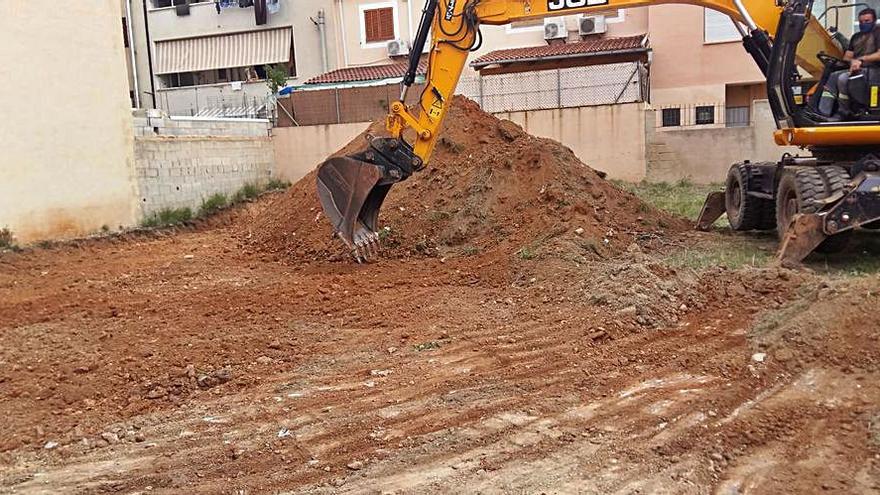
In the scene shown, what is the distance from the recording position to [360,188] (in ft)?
25.7

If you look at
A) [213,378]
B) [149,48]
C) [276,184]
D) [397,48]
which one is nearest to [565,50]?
[397,48]

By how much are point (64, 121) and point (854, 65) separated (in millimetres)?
10450

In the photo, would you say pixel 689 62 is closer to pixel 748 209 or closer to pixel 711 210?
pixel 711 210

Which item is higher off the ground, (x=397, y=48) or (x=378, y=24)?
(x=378, y=24)

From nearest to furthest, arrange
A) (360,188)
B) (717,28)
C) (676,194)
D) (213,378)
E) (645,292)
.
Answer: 1. (213,378)
2. (645,292)
3. (360,188)
4. (676,194)
5. (717,28)

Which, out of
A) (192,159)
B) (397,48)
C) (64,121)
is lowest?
(192,159)

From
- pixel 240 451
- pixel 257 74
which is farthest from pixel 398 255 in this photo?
pixel 257 74

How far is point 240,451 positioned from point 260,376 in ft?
3.79

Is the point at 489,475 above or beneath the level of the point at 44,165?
beneath

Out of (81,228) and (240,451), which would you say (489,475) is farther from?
(81,228)

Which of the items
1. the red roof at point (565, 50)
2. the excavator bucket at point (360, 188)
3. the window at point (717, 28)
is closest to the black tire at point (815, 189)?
the excavator bucket at point (360, 188)

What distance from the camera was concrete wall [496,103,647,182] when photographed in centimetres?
1645

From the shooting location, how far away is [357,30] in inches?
946

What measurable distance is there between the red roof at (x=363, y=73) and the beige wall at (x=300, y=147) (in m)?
3.44
